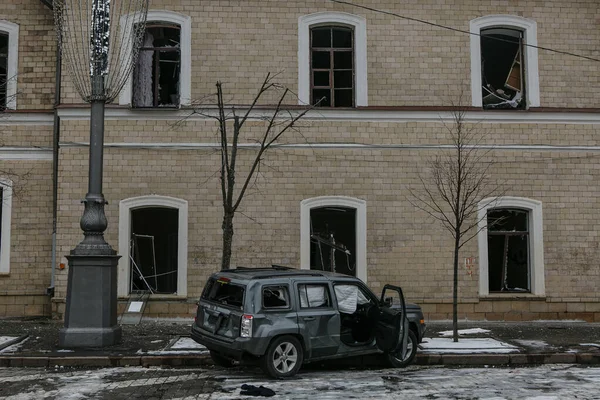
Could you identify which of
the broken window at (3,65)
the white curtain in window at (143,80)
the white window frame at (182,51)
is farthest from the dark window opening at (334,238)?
the broken window at (3,65)

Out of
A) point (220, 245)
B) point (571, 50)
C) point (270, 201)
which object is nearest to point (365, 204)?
point (270, 201)

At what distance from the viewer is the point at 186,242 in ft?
49.8

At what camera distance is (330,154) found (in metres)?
15.5

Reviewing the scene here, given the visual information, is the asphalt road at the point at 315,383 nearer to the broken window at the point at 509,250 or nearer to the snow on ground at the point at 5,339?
the snow on ground at the point at 5,339

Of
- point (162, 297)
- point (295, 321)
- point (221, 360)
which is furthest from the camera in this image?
point (162, 297)

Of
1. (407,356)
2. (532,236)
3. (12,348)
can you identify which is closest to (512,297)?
(532,236)

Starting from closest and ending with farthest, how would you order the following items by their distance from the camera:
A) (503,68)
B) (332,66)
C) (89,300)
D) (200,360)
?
(200,360) → (89,300) → (332,66) → (503,68)

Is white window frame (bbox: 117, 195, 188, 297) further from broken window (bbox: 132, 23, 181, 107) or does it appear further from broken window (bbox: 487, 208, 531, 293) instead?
broken window (bbox: 487, 208, 531, 293)

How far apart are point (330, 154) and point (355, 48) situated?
2.66 m

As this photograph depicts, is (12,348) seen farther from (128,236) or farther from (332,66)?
(332,66)

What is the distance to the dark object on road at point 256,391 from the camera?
28.0 feet

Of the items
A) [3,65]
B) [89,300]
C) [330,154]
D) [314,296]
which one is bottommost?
[89,300]

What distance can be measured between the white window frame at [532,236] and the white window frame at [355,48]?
12.5ft

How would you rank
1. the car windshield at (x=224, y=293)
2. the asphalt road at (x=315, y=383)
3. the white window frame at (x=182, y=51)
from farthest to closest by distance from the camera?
the white window frame at (x=182, y=51) < the car windshield at (x=224, y=293) < the asphalt road at (x=315, y=383)
